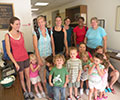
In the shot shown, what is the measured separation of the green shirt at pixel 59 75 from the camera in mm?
1666

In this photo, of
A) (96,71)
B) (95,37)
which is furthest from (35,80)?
(95,37)

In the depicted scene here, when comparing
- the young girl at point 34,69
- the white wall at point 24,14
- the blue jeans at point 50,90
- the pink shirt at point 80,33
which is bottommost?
the blue jeans at point 50,90

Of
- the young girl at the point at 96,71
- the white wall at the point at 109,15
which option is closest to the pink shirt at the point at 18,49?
the young girl at the point at 96,71

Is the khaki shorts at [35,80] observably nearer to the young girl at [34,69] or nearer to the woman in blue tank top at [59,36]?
the young girl at [34,69]

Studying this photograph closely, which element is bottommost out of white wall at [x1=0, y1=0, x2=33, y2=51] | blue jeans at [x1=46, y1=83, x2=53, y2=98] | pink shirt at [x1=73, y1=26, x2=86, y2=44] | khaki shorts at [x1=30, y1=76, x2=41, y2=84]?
blue jeans at [x1=46, y1=83, x2=53, y2=98]

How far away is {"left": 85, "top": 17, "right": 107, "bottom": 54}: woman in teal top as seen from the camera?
91.6 inches

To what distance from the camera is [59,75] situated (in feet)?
5.47

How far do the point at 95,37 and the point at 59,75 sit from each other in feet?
4.14

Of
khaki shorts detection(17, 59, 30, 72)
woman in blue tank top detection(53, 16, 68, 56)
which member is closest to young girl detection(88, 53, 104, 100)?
woman in blue tank top detection(53, 16, 68, 56)

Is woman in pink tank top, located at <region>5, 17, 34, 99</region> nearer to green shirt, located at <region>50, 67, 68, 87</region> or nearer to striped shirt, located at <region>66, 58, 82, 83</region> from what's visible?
green shirt, located at <region>50, 67, 68, 87</region>

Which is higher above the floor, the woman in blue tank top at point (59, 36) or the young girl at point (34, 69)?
the woman in blue tank top at point (59, 36)

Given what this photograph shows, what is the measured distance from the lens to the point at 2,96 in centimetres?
114

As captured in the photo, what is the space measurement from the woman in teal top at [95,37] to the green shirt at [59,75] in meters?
1.07

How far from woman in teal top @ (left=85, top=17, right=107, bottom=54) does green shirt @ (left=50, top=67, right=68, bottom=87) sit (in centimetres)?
107
